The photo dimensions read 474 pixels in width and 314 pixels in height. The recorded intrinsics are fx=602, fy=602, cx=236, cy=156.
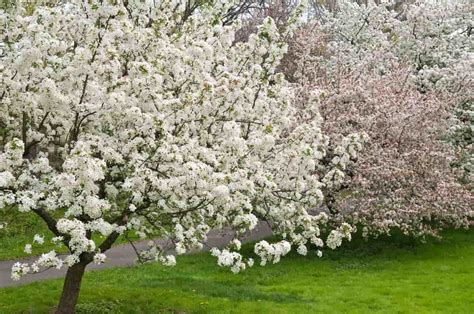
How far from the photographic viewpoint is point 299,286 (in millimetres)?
16938

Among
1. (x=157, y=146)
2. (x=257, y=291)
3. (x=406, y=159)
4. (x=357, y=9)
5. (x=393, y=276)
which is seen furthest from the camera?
(x=357, y=9)

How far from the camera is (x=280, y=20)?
37719mm

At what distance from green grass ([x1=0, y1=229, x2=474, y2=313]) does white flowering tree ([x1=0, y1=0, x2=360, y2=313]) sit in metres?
2.87

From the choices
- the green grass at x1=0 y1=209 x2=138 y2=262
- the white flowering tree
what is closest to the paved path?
the green grass at x1=0 y1=209 x2=138 y2=262

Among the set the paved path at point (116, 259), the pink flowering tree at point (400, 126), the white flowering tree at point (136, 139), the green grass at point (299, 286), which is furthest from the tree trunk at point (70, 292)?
the pink flowering tree at point (400, 126)

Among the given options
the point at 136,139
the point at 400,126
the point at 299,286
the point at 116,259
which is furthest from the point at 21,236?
the point at 136,139

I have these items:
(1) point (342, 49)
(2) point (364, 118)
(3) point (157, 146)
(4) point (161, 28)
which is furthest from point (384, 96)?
(3) point (157, 146)

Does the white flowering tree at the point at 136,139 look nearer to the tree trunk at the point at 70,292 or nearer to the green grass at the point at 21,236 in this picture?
the tree trunk at the point at 70,292

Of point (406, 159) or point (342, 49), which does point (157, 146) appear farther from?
point (342, 49)

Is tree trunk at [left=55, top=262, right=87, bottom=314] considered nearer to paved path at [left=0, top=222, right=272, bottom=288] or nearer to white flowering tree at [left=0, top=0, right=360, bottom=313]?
white flowering tree at [left=0, top=0, right=360, bottom=313]

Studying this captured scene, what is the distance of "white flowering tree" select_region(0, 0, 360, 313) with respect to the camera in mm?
9453

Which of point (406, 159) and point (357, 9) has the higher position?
point (357, 9)

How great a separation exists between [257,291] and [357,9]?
1763 cm

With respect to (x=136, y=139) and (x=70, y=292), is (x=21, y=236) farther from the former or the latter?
(x=136, y=139)
